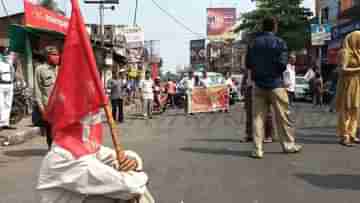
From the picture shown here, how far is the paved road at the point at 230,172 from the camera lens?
220 inches

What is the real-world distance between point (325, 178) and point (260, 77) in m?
1.80

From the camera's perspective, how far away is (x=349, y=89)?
875 centimetres

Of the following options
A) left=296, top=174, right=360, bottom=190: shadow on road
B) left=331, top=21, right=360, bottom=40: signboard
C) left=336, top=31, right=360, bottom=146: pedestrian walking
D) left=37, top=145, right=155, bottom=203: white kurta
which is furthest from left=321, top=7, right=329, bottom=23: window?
left=37, top=145, right=155, bottom=203: white kurta

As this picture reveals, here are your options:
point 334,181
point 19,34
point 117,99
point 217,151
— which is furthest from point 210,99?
point 334,181

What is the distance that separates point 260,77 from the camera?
752cm

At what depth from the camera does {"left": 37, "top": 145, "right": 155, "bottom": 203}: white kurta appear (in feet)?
9.98

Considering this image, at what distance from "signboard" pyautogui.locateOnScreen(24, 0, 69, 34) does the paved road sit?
19.6 feet

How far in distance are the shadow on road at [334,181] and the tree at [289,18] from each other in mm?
34572

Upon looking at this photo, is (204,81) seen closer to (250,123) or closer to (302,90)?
(302,90)

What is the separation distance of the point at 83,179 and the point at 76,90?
51 cm

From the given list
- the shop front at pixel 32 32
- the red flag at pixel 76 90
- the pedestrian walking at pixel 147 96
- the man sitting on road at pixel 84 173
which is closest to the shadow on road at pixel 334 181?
the man sitting on road at pixel 84 173

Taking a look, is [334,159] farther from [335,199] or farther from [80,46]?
[80,46]

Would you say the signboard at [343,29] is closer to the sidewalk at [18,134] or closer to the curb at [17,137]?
the sidewalk at [18,134]

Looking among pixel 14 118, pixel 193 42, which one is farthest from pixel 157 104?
pixel 193 42
